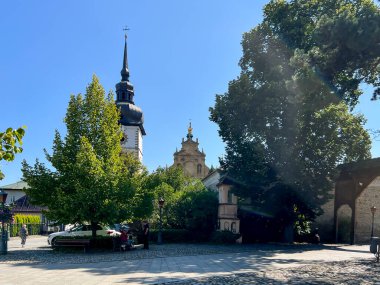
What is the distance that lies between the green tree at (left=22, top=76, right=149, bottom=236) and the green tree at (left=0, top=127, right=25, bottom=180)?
656 inches

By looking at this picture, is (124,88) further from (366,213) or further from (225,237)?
(366,213)

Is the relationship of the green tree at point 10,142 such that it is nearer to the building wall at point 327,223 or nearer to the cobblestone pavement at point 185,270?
the cobblestone pavement at point 185,270

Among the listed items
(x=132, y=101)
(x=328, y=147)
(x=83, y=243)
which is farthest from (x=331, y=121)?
(x=132, y=101)

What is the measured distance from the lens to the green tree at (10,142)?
4203 mm

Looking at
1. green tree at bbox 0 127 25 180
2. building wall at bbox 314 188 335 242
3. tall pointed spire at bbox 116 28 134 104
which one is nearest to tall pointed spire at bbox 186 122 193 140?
tall pointed spire at bbox 116 28 134 104

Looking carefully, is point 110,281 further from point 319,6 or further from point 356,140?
point 356,140

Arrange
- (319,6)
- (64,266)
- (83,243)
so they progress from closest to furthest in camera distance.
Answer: (64,266) → (83,243) → (319,6)

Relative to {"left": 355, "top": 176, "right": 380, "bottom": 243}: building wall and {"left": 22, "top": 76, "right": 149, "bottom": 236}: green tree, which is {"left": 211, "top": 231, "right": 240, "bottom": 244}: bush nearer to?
{"left": 22, "top": 76, "right": 149, "bottom": 236}: green tree

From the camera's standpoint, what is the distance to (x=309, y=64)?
1553 cm

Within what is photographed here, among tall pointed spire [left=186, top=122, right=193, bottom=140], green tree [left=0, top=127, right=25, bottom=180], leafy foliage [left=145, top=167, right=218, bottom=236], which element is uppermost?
tall pointed spire [left=186, top=122, right=193, bottom=140]

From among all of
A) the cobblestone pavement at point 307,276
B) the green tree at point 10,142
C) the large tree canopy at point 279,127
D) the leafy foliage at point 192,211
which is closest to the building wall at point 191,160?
the leafy foliage at point 192,211

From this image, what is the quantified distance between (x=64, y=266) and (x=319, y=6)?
726 inches

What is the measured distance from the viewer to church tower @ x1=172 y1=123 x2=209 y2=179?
77.8 m

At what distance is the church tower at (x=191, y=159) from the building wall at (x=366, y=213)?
151ft
